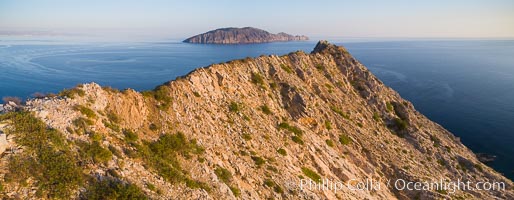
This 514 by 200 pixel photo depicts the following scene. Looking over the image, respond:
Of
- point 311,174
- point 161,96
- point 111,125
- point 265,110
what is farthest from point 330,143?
point 111,125

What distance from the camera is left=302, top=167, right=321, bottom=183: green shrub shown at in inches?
1108

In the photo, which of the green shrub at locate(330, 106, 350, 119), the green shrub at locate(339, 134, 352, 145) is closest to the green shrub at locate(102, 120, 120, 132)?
the green shrub at locate(339, 134, 352, 145)

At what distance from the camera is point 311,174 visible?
94.1 ft

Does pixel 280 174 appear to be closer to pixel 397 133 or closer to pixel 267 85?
pixel 267 85

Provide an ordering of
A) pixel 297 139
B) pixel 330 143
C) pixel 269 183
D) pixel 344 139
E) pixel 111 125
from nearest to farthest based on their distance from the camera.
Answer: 1. pixel 111 125
2. pixel 269 183
3. pixel 297 139
4. pixel 330 143
5. pixel 344 139

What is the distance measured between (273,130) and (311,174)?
19.6 feet

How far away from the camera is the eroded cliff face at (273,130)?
1844 centimetres

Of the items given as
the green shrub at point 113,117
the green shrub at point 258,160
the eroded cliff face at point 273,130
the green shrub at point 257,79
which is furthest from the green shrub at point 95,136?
the green shrub at point 257,79

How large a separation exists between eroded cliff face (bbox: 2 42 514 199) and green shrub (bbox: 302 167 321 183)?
0.18 meters

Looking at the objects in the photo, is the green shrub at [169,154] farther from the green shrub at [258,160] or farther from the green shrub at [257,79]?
the green shrub at [257,79]

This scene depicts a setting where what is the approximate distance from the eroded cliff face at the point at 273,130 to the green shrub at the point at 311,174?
0.18 meters

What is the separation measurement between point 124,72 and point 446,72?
168314 mm

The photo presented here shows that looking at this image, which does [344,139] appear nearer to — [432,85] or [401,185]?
[401,185]

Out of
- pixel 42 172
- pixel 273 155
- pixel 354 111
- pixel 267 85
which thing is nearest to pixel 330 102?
pixel 354 111
